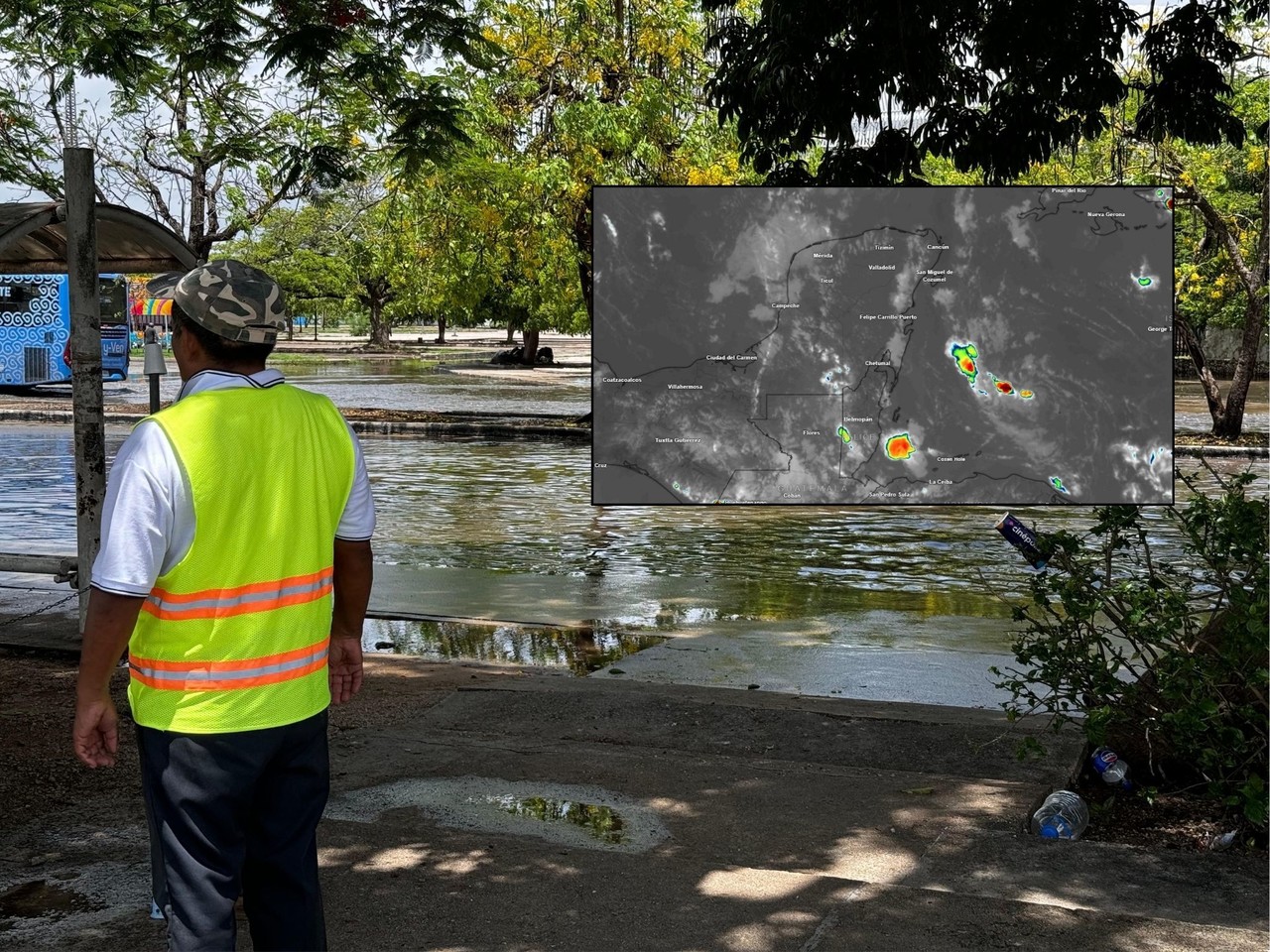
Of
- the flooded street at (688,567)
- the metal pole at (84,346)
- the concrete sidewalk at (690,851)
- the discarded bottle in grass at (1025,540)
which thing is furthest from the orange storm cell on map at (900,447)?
the metal pole at (84,346)

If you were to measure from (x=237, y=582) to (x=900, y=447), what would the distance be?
5.04 m

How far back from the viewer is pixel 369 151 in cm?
1922

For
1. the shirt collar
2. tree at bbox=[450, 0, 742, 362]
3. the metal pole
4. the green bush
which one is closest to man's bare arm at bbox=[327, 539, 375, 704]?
the shirt collar

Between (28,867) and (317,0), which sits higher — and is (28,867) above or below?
below

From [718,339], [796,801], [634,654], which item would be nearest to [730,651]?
[634,654]

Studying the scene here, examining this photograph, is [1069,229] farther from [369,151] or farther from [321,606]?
[369,151]

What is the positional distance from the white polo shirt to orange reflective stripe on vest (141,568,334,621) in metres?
0.07

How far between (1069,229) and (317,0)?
5.16 m

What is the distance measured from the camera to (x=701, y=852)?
4.88m

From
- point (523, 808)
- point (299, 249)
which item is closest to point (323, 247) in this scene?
point (299, 249)

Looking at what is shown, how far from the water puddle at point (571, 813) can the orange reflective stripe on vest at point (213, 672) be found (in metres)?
1.98

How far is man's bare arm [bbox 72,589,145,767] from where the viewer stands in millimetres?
3135

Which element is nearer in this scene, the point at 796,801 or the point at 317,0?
the point at 796,801

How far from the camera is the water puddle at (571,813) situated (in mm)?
5090
